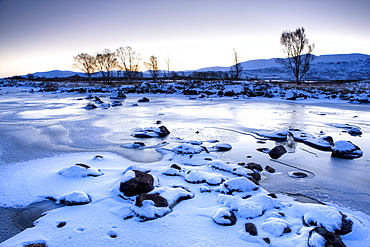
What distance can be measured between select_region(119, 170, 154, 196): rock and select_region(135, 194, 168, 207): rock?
7.9 inches

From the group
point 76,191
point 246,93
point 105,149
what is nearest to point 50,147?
point 105,149

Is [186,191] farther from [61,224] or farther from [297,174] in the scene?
[297,174]

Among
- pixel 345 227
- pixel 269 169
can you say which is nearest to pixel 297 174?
pixel 269 169

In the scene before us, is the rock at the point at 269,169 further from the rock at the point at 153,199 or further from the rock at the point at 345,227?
the rock at the point at 153,199

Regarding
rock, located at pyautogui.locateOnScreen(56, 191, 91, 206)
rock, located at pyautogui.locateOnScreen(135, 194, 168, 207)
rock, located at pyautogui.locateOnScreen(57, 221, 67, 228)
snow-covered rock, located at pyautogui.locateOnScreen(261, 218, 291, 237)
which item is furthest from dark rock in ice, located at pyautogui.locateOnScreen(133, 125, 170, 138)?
snow-covered rock, located at pyautogui.locateOnScreen(261, 218, 291, 237)

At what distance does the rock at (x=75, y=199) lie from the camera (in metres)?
2.50

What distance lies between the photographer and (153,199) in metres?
2.46

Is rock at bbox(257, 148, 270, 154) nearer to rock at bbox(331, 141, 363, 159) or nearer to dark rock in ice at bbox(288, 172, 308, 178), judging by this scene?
dark rock in ice at bbox(288, 172, 308, 178)

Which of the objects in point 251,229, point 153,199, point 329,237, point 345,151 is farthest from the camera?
point 345,151

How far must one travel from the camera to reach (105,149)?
4859 mm

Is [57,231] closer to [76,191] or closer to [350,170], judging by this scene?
[76,191]

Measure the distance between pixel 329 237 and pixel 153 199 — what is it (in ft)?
5.80

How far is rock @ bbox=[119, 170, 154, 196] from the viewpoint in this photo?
2.66 m

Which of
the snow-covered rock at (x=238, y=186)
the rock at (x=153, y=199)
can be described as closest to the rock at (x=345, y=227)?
the snow-covered rock at (x=238, y=186)
